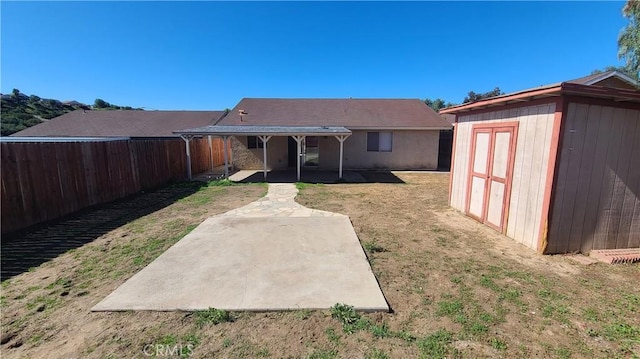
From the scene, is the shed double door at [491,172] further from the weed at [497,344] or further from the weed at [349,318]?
the weed at [349,318]

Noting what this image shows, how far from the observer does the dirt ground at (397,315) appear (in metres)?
2.50

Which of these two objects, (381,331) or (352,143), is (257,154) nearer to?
(352,143)

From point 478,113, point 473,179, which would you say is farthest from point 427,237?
point 478,113

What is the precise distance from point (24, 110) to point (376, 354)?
160 feet

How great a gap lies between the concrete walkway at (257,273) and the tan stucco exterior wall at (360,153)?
9.88 m

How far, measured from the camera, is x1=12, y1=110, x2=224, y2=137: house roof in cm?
1917

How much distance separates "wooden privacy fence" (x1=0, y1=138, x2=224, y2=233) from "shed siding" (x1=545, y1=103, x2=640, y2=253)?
10.1 meters

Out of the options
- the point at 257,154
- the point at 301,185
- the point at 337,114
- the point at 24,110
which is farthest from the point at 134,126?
the point at 24,110

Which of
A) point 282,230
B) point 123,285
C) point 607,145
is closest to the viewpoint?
point 123,285

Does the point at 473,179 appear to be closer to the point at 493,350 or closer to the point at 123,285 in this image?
the point at 493,350

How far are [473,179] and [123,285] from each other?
739 cm

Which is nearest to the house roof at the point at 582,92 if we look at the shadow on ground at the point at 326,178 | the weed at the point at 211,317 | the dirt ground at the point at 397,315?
the dirt ground at the point at 397,315

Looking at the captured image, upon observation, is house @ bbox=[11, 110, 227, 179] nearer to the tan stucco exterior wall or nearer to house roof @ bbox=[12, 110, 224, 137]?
house roof @ bbox=[12, 110, 224, 137]

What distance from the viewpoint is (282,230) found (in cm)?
575
